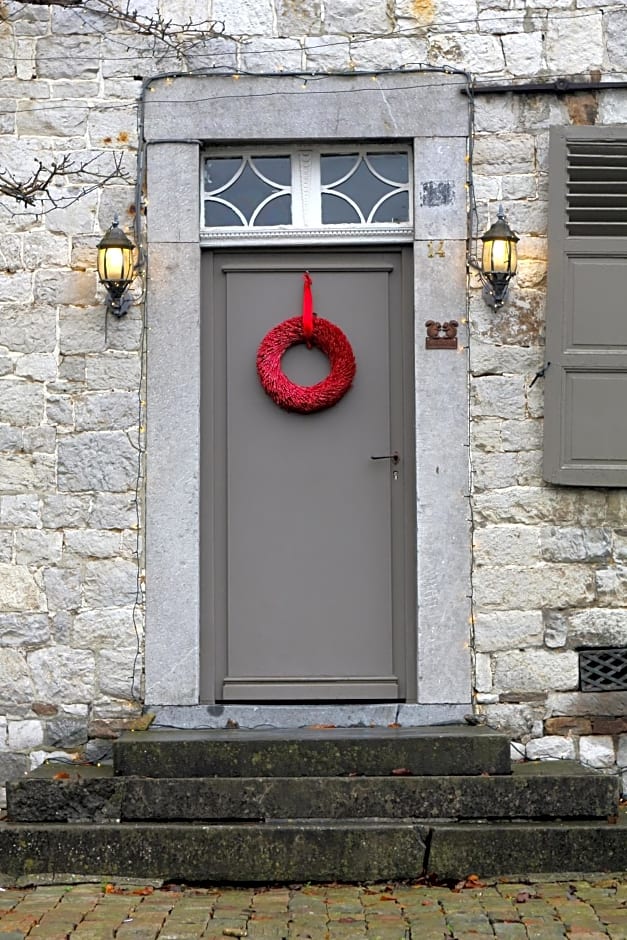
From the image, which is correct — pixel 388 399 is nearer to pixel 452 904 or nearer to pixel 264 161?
pixel 264 161

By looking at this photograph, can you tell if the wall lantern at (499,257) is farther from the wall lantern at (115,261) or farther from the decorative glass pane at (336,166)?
the wall lantern at (115,261)

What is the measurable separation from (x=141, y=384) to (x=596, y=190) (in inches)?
97.7

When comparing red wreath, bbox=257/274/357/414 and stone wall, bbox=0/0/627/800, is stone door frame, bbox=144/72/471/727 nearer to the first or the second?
stone wall, bbox=0/0/627/800

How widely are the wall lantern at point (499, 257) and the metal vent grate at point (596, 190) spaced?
343mm

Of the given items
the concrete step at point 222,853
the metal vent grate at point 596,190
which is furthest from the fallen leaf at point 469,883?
the metal vent grate at point 596,190

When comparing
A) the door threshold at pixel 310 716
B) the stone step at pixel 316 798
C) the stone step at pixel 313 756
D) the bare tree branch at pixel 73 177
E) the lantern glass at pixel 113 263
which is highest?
the bare tree branch at pixel 73 177

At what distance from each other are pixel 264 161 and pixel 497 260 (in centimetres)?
134

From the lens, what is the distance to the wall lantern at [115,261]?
21.6 ft

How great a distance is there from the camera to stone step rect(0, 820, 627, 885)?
5613 millimetres

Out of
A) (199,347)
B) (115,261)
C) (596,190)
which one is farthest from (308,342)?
(596,190)

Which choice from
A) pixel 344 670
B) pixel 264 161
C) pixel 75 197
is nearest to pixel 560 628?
pixel 344 670

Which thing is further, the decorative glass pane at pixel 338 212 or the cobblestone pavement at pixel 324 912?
the decorative glass pane at pixel 338 212

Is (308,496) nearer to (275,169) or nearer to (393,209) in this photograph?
(393,209)

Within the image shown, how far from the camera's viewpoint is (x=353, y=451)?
22.5 feet
